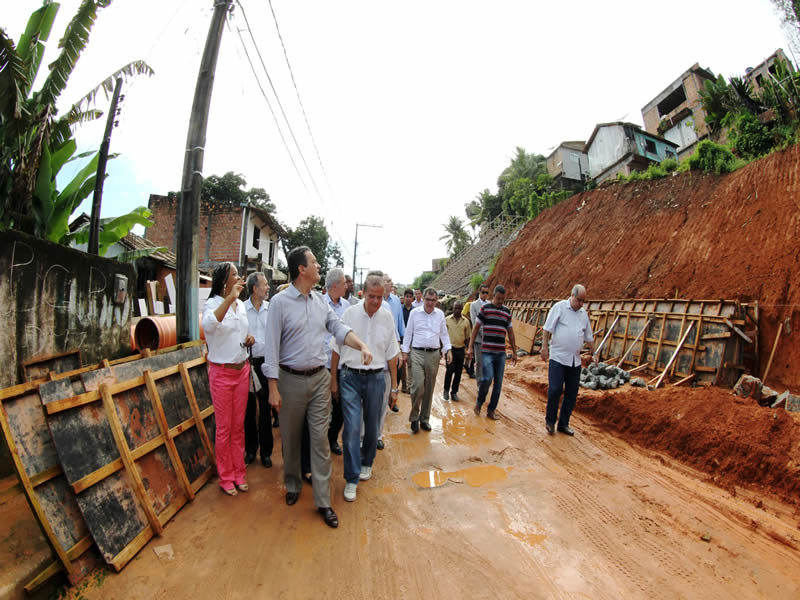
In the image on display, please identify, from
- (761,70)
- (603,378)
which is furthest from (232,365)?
(761,70)

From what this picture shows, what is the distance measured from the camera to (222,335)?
11.1ft

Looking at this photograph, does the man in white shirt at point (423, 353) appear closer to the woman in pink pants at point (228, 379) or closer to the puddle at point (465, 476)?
the puddle at point (465, 476)

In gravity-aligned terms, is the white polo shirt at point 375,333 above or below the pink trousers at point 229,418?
above

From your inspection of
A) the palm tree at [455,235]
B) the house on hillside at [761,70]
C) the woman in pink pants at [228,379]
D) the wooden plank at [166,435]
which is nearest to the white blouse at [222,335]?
the woman in pink pants at [228,379]

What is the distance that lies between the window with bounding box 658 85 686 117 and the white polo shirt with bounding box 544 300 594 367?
28.9 meters

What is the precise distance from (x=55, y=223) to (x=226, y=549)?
5.95 metres

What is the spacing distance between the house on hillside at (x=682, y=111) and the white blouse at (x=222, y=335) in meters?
26.4

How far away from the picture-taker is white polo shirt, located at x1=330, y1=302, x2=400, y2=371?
380cm

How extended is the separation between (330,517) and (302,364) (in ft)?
3.94

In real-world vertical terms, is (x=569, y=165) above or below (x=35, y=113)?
above

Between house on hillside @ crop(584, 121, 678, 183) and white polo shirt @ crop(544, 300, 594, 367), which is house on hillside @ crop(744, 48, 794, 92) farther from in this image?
white polo shirt @ crop(544, 300, 594, 367)

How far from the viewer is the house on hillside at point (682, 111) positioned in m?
23.1

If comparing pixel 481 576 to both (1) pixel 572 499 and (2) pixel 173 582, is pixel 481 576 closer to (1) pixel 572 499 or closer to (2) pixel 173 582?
(1) pixel 572 499

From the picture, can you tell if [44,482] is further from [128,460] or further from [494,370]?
[494,370]
